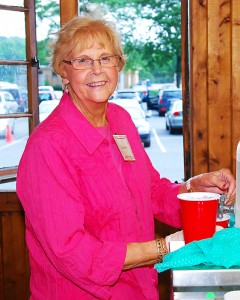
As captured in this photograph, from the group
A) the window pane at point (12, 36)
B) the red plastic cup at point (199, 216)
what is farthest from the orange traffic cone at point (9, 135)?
the red plastic cup at point (199, 216)

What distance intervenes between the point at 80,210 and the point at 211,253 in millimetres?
398

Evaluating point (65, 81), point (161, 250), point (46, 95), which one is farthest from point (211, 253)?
point (46, 95)

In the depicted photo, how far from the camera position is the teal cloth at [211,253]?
3.76ft

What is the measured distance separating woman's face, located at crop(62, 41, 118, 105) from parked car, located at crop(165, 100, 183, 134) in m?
3.29

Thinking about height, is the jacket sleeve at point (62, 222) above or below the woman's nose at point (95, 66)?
below

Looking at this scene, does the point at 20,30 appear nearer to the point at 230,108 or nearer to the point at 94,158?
the point at 230,108

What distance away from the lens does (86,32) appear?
1569mm

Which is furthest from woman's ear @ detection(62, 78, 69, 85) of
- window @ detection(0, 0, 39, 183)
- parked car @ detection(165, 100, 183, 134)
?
parked car @ detection(165, 100, 183, 134)

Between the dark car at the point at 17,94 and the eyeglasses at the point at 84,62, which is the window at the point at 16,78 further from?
the eyeglasses at the point at 84,62

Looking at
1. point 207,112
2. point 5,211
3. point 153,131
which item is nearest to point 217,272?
point 207,112

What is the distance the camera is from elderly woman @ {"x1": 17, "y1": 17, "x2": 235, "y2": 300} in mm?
1367

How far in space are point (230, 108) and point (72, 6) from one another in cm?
99

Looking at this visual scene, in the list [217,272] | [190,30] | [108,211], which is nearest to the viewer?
[217,272]

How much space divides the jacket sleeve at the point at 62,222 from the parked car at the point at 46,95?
62.4 inches
